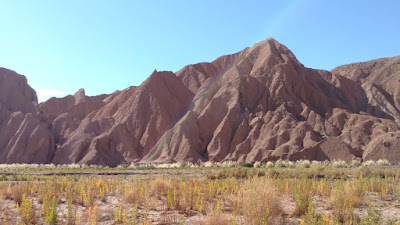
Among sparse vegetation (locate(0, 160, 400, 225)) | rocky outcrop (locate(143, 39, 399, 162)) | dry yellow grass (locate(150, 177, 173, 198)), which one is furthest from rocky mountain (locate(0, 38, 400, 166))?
dry yellow grass (locate(150, 177, 173, 198))

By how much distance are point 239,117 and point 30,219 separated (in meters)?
60.5

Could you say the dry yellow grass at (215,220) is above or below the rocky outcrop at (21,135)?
below

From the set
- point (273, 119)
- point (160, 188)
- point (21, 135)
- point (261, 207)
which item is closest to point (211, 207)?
point (261, 207)

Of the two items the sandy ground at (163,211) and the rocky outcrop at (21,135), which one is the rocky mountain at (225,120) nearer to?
the rocky outcrop at (21,135)

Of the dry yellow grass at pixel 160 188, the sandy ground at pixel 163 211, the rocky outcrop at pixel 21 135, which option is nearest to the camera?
the sandy ground at pixel 163 211

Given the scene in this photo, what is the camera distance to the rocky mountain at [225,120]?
57.6 meters

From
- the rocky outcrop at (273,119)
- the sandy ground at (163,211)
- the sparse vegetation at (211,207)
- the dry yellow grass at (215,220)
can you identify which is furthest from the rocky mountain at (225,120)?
the dry yellow grass at (215,220)

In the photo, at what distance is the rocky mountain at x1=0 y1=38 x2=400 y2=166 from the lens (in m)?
57.6

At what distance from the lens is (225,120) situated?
65.9 m

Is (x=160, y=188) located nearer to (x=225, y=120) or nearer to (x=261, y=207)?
(x=261, y=207)

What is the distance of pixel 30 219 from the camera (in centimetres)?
793

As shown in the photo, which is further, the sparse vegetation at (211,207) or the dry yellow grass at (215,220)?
the sparse vegetation at (211,207)

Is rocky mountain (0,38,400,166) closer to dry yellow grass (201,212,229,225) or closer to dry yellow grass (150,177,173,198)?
dry yellow grass (150,177,173,198)

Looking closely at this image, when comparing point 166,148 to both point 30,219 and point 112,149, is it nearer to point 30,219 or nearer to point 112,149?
point 112,149
